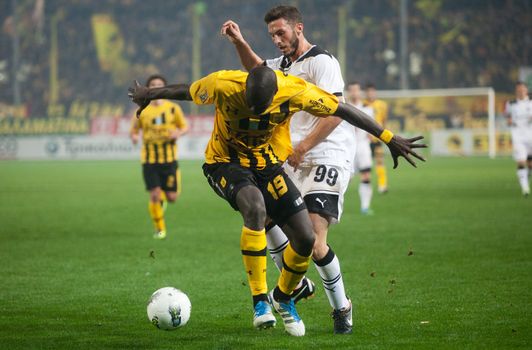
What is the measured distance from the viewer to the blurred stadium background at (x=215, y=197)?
21.4 feet

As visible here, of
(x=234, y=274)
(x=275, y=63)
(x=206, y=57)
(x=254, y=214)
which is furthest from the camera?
(x=206, y=57)

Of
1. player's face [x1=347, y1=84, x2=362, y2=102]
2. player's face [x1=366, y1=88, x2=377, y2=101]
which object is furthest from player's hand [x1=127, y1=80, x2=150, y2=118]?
player's face [x1=366, y1=88, x2=377, y2=101]

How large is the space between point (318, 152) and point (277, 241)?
2.58 ft

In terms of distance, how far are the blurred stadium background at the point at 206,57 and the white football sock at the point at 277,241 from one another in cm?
2920

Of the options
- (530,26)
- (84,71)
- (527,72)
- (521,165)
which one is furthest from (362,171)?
(84,71)

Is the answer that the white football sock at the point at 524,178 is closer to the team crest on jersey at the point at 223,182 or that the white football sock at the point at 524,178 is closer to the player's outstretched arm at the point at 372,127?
the player's outstretched arm at the point at 372,127

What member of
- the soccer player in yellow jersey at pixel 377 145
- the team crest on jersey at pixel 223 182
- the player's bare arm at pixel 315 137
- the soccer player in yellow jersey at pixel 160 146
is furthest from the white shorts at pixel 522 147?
the team crest on jersey at pixel 223 182

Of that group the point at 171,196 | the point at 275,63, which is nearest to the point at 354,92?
the point at 171,196

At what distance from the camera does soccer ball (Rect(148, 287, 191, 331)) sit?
596cm

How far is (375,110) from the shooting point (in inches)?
762

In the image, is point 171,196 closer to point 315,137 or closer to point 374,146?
point 315,137

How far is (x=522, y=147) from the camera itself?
1873cm

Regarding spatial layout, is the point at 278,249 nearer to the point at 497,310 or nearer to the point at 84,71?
the point at 497,310

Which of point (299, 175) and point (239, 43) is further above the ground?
point (239, 43)
